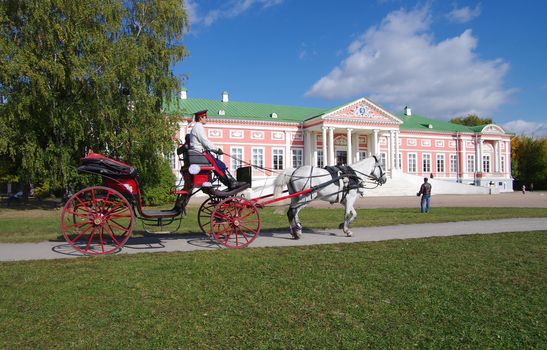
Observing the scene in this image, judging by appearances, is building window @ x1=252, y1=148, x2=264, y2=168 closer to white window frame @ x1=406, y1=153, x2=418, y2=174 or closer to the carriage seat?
white window frame @ x1=406, y1=153, x2=418, y2=174

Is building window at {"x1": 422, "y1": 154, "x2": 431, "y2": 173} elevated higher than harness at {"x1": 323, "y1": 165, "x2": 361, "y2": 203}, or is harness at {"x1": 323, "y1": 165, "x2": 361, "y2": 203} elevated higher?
building window at {"x1": 422, "y1": 154, "x2": 431, "y2": 173}

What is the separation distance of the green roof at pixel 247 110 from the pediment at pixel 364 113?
150 inches

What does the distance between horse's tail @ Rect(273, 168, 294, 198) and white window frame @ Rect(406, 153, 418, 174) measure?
137 feet

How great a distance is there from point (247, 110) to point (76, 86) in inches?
938

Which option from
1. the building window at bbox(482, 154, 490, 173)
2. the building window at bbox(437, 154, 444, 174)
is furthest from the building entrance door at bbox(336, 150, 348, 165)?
the building window at bbox(482, 154, 490, 173)

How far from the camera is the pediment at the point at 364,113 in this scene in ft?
137

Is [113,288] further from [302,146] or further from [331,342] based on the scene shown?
[302,146]

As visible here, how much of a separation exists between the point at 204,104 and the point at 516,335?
132 ft

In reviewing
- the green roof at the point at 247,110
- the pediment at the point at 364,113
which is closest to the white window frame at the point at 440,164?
the pediment at the point at 364,113

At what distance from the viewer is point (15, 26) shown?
784 inches

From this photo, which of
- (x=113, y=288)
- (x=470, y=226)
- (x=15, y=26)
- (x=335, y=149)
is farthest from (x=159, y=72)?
(x=335, y=149)

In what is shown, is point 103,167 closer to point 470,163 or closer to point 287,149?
point 287,149

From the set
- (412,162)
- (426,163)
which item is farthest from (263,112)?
(426,163)

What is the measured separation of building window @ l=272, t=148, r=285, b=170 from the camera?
4209 cm
